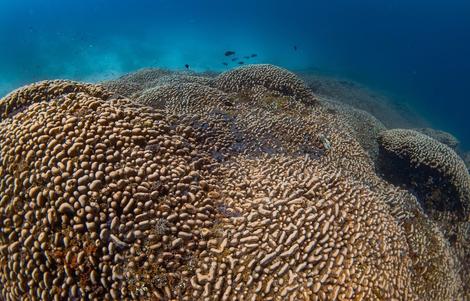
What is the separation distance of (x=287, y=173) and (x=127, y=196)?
1.90 m

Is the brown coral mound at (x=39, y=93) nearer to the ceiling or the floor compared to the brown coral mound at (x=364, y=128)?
nearer to the floor

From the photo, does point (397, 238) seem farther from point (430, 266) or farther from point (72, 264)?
point (72, 264)

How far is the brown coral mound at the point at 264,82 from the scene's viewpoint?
20.7 ft

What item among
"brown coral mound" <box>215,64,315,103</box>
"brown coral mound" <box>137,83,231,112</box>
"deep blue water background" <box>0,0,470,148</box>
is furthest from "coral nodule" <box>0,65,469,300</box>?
"deep blue water background" <box>0,0,470,148</box>

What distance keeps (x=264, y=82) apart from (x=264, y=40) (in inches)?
2977

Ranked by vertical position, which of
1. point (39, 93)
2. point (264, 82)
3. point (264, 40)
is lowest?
point (39, 93)

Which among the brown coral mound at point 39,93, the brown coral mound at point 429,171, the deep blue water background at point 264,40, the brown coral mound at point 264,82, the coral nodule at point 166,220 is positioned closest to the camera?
the coral nodule at point 166,220

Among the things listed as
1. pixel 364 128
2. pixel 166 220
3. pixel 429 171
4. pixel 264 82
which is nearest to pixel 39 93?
pixel 166 220

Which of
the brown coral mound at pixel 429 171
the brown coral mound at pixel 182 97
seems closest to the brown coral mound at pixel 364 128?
the brown coral mound at pixel 429 171

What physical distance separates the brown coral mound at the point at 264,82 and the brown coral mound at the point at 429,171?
2.11 m

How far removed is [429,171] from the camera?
5.67 metres

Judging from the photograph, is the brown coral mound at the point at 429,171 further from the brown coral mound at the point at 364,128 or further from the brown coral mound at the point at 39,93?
the brown coral mound at the point at 39,93

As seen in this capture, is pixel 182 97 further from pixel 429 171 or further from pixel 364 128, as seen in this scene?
pixel 364 128

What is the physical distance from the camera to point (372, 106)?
19438mm
